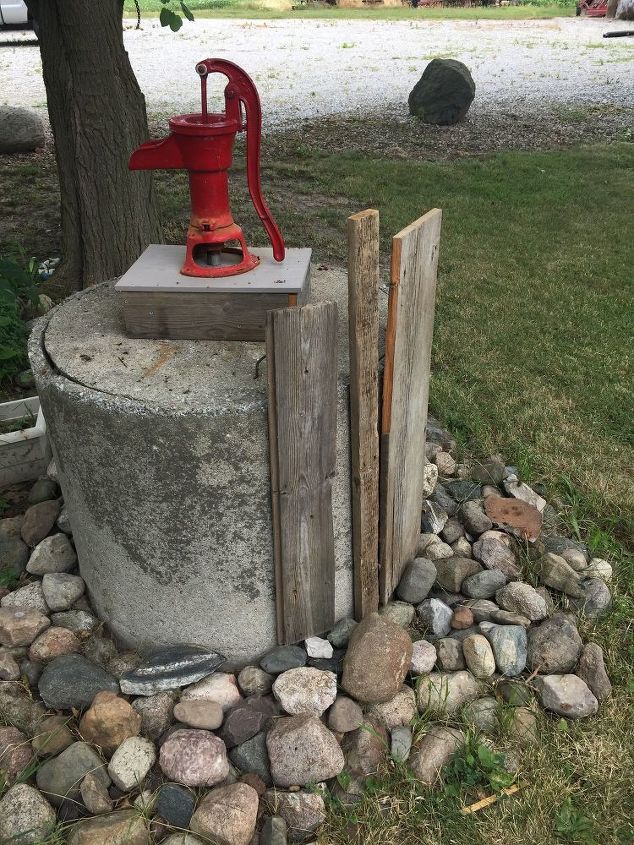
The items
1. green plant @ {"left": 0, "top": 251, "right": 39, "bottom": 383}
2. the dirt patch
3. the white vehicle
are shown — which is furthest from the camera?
the white vehicle

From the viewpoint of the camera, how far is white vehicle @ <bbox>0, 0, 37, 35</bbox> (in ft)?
48.2

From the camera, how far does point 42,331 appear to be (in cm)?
234

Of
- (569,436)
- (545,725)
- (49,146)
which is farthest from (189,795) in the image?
(49,146)

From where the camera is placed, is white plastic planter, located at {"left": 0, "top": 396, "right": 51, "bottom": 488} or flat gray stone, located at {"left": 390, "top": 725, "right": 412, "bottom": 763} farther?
white plastic planter, located at {"left": 0, "top": 396, "right": 51, "bottom": 488}

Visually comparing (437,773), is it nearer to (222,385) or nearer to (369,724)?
(369,724)

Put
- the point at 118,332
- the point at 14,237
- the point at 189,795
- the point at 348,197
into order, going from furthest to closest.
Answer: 1. the point at 348,197
2. the point at 14,237
3. the point at 118,332
4. the point at 189,795

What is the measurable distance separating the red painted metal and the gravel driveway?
7.29m

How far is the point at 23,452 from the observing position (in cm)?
307

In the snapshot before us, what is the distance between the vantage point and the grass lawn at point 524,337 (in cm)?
195

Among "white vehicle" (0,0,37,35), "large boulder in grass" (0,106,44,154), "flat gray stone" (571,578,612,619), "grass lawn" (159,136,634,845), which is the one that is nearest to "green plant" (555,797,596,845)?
"grass lawn" (159,136,634,845)

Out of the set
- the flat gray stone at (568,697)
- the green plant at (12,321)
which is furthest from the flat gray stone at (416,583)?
the green plant at (12,321)

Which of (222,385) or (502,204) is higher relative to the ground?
(222,385)

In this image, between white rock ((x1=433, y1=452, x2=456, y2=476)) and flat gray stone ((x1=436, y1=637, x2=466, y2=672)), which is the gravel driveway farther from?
flat gray stone ((x1=436, y1=637, x2=466, y2=672))

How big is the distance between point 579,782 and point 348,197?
538cm
